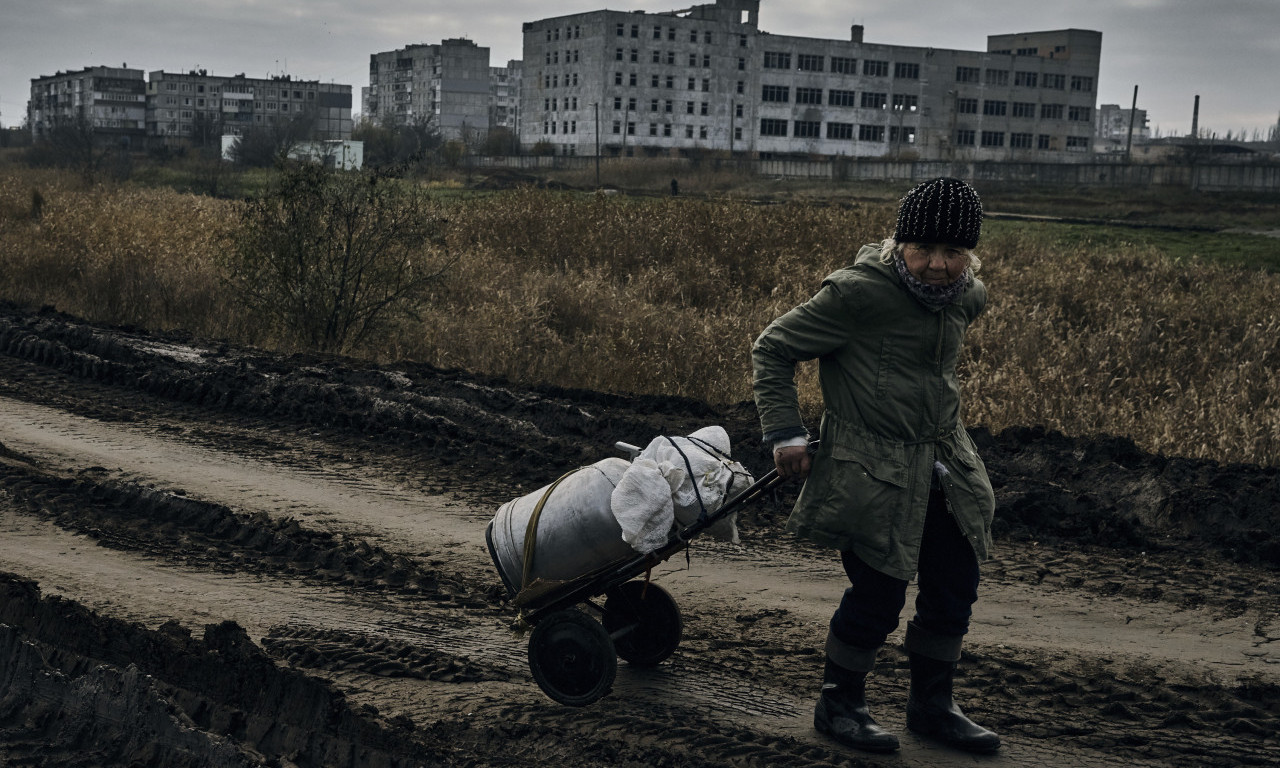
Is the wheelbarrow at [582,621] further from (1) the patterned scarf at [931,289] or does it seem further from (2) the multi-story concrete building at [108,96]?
(2) the multi-story concrete building at [108,96]

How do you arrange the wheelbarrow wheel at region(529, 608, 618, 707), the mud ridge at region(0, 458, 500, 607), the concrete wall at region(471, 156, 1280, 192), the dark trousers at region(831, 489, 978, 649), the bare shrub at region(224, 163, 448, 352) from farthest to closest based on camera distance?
1. the concrete wall at region(471, 156, 1280, 192)
2. the bare shrub at region(224, 163, 448, 352)
3. the mud ridge at region(0, 458, 500, 607)
4. the wheelbarrow wheel at region(529, 608, 618, 707)
5. the dark trousers at region(831, 489, 978, 649)

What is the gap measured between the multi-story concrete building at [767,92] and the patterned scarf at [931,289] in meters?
103

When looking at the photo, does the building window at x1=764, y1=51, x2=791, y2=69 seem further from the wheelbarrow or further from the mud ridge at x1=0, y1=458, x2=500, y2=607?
the wheelbarrow

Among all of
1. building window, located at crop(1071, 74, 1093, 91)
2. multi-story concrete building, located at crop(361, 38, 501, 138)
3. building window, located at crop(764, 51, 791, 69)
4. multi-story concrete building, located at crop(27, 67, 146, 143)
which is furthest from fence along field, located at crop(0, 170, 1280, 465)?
multi-story concrete building, located at crop(27, 67, 146, 143)

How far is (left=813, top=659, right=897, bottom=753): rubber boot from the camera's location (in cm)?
439

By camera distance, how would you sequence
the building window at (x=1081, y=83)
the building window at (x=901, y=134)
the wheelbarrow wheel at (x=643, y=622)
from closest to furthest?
the wheelbarrow wheel at (x=643, y=622) → the building window at (x=901, y=134) → the building window at (x=1081, y=83)

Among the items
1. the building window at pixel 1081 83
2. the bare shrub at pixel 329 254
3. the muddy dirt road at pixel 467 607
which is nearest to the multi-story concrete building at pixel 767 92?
the building window at pixel 1081 83

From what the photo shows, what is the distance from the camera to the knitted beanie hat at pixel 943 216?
4.00 meters

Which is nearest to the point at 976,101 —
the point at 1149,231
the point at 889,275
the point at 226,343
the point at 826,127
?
the point at 826,127

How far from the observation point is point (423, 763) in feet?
14.0

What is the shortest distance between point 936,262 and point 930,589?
119cm

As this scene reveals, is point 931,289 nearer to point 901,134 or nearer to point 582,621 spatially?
point 582,621

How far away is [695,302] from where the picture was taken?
18000 millimetres

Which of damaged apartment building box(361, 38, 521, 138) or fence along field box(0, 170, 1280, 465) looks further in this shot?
damaged apartment building box(361, 38, 521, 138)
